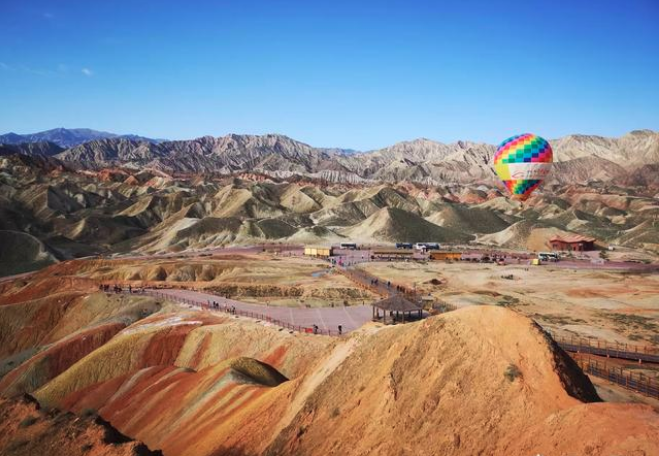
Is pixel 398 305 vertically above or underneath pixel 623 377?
above

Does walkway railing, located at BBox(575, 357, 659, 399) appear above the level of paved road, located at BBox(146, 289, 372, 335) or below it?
above

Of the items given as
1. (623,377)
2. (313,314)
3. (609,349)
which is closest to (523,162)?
(609,349)

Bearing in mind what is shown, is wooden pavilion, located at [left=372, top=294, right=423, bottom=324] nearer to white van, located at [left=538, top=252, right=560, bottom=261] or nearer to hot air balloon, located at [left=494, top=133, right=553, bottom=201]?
hot air balloon, located at [left=494, top=133, right=553, bottom=201]

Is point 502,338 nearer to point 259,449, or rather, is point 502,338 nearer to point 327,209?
point 259,449

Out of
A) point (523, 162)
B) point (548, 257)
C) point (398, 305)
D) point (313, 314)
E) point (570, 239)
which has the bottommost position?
point (313, 314)

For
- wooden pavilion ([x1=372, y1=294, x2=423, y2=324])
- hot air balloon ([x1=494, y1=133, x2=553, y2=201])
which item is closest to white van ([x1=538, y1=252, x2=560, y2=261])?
hot air balloon ([x1=494, y1=133, x2=553, y2=201])

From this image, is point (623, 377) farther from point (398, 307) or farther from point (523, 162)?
point (523, 162)

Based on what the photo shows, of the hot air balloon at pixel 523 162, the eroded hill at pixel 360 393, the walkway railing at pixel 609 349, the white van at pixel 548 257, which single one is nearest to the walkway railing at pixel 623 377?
the walkway railing at pixel 609 349
